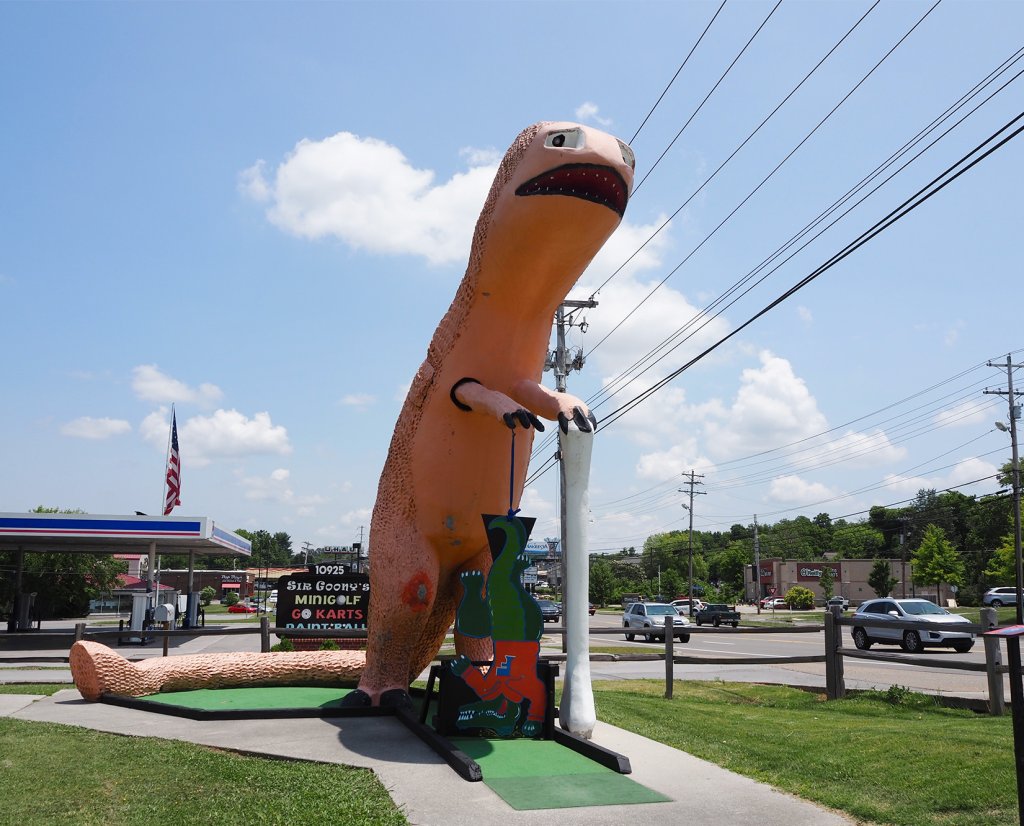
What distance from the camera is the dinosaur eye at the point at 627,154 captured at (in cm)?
648

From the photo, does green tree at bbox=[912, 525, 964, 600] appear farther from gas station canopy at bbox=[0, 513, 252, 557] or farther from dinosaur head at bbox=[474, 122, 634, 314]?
dinosaur head at bbox=[474, 122, 634, 314]

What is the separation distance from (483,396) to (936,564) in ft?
164

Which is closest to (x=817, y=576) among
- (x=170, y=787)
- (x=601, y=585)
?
(x=601, y=585)

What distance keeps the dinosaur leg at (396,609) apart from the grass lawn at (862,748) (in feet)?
6.95

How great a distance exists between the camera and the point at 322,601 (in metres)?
14.5

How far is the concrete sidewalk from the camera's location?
4.54 m

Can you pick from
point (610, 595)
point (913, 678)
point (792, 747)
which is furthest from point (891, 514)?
point (792, 747)

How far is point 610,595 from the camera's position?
67125 mm

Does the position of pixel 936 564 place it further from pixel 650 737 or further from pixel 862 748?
pixel 862 748

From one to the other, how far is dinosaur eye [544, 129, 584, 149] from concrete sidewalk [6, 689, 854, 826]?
4524mm

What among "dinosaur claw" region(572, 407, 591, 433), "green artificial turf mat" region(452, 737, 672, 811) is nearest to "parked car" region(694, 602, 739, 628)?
"green artificial turf mat" region(452, 737, 672, 811)

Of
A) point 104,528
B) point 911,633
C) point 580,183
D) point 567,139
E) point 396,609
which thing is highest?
point 567,139

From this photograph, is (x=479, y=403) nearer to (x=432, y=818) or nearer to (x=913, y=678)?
(x=432, y=818)

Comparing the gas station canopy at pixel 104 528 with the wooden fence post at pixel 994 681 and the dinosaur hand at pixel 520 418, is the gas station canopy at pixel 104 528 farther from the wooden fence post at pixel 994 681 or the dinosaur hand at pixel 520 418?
the wooden fence post at pixel 994 681
